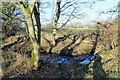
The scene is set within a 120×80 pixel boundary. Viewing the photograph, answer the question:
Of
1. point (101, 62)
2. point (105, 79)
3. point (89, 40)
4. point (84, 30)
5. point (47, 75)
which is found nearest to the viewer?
point (105, 79)

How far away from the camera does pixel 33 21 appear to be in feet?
41.5

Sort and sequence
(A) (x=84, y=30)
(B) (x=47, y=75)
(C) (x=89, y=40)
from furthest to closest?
1. (C) (x=89, y=40)
2. (A) (x=84, y=30)
3. (B) (x=47, y=75)

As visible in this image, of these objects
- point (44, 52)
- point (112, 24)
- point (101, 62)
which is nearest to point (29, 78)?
point (101, 62)

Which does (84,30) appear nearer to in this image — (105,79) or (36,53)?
(36,53)

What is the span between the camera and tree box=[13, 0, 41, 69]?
12117 millimetres

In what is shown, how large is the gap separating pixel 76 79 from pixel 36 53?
322 cm

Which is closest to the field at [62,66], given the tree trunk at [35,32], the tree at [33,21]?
the tree trunk at [35,32]

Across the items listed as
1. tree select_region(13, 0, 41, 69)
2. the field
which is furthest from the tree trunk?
the field

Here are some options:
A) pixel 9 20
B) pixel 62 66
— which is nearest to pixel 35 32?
pixel 62 66

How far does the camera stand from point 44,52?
18531mm

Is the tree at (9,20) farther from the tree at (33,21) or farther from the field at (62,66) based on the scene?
the tree at (33,21)

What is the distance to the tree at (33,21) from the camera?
12.1m

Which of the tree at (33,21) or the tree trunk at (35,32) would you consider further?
the tree trunk at (35,32)

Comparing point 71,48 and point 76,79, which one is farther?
point 71,48
